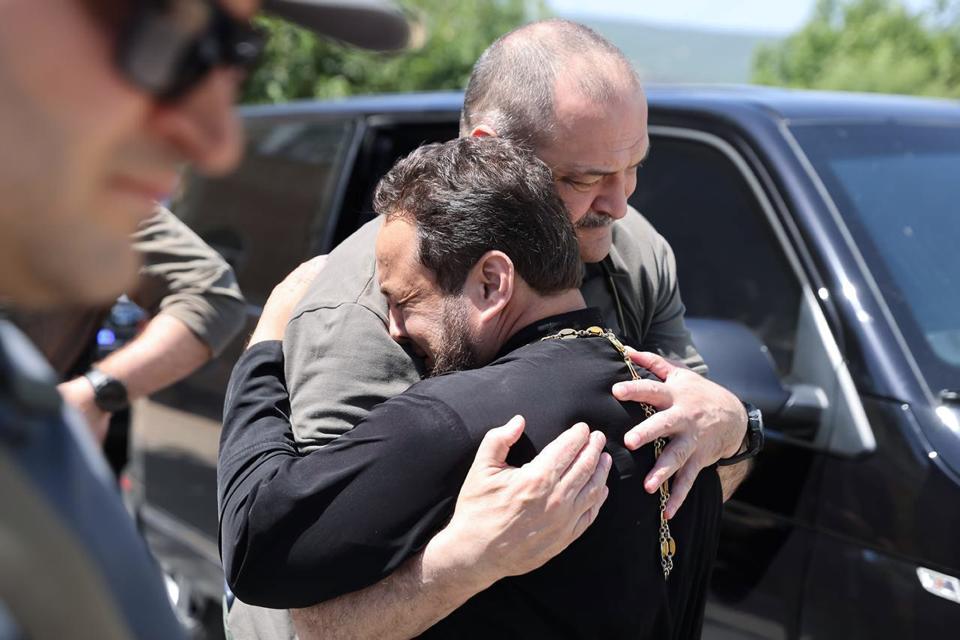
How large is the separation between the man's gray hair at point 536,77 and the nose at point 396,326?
1.62ft

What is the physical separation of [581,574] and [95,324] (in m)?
1.59

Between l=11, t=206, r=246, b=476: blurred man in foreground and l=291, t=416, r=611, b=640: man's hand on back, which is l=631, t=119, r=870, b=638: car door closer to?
l=291, t=416, r=611, b=640: man's hand on back

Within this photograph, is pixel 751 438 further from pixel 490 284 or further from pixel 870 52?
pixel 870 52

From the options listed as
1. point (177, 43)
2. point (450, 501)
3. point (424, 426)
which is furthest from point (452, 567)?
point (177, 43)

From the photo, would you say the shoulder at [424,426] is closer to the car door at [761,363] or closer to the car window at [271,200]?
the car door at [761,363]

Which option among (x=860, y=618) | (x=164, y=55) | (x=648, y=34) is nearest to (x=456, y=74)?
(x=860, y=618)

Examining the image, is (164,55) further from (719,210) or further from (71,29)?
(719,210)

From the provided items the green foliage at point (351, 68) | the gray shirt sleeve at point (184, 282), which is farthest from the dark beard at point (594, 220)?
the green foliage at point (351, 68)

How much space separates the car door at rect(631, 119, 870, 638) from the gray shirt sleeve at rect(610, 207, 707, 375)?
0.68ft

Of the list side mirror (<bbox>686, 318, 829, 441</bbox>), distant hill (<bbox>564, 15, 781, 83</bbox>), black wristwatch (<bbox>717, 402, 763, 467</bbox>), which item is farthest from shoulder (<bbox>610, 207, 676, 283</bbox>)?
distant hill (<bbox>564, 15, 781, 83</bbox>)

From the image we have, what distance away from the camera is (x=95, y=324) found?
2666mm

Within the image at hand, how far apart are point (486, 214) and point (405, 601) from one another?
546 millimetres

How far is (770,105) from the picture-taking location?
268 centimetres

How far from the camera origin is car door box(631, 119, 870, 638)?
2188 mm
